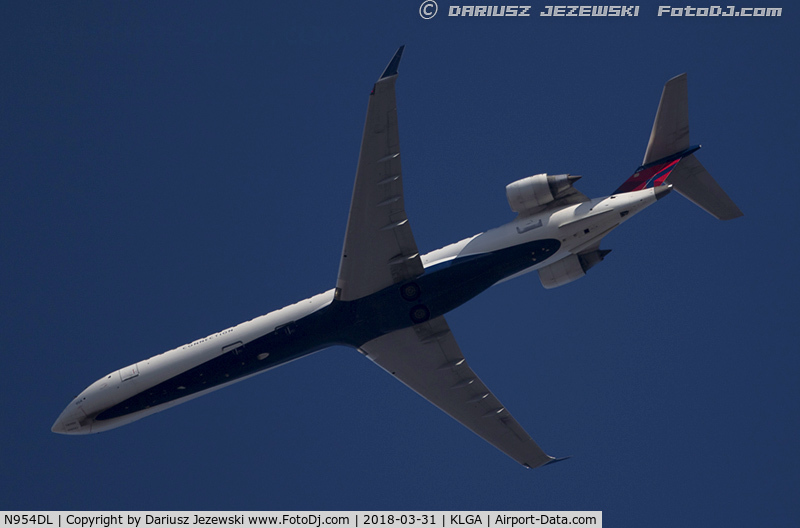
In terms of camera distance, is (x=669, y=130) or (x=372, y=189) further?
(x=669, y=130)

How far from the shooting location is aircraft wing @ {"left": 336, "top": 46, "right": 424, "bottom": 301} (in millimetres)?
26141

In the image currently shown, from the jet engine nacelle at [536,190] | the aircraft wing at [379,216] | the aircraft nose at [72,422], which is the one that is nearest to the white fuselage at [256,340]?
the aircraft nose at [72,422]

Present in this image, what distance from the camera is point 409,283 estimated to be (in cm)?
3041

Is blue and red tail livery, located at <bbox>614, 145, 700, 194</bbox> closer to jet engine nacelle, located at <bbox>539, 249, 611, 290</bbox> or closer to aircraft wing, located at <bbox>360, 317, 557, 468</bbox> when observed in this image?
jet engine nacelle, located at <bbox>539, 249, 611, 290</bbox>

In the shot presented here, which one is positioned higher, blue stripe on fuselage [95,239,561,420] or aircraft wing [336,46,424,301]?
aircraft wing [336,46,424,301]

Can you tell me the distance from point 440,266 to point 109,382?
14070 mm

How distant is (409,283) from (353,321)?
279 centimetres

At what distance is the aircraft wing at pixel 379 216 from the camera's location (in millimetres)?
26141

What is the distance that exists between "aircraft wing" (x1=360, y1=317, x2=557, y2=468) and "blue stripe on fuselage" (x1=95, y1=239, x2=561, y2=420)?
43.9 inches

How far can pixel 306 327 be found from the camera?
31.7 metres

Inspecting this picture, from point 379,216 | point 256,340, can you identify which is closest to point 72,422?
point 256,340

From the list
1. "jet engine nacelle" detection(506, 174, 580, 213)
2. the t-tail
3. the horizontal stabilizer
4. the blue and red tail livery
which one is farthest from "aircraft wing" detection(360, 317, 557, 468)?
the horizontal stabilizer

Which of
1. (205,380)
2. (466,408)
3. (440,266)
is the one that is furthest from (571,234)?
(205,380)

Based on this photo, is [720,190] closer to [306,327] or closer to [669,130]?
[669,130]
